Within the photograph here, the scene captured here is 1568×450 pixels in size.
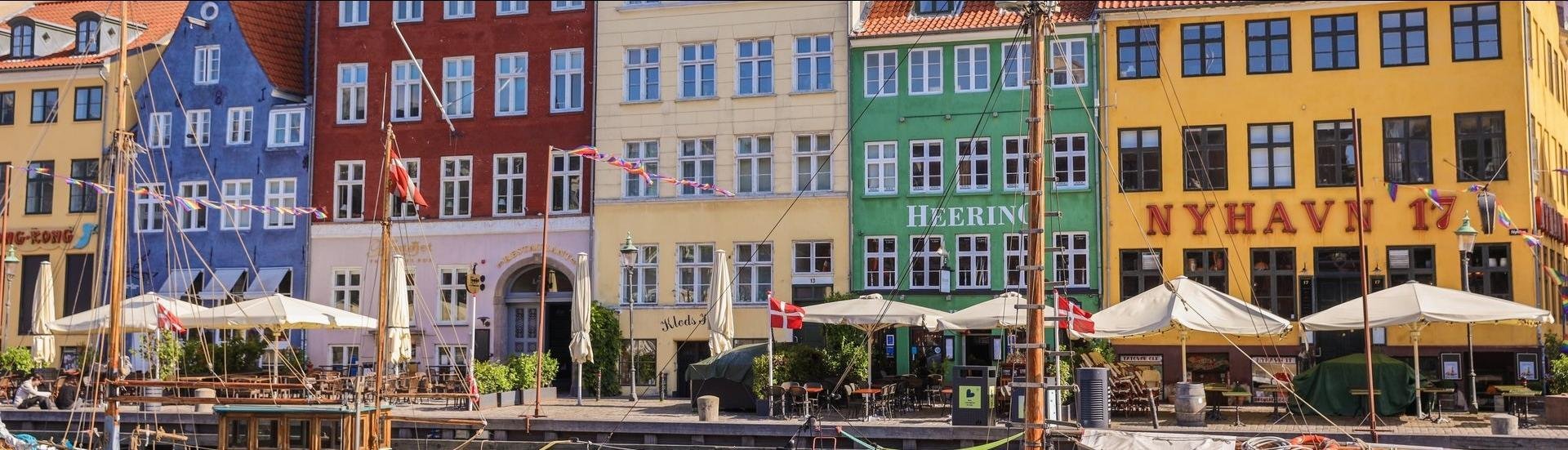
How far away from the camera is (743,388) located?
3172 centimetres

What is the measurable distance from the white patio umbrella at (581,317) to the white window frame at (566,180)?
23.5ft

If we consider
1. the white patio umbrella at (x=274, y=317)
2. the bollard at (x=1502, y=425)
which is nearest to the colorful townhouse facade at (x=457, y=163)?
the white patio umbrella at (x=274, y=317)

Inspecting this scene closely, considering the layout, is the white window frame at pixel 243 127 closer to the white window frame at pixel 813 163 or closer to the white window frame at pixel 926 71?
the white window frame at pixel 813 163

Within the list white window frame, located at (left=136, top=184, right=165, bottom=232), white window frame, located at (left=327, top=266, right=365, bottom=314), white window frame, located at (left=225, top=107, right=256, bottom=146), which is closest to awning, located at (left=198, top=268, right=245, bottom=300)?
white window frame, located at (left=136, top=184, right=165, bottom=232)

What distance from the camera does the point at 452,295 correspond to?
4244 cm

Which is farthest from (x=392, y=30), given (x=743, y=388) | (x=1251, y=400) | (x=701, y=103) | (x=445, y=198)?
(x=1251, y=400)

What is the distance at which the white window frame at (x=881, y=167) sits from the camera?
3922 centimetres

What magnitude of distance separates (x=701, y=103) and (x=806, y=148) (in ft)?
9.47

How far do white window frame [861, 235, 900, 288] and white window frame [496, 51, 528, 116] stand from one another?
9.83m

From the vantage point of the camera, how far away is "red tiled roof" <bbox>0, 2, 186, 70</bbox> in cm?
4619

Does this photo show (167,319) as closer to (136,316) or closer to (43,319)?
(136,316)

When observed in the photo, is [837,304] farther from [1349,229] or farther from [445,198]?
[445,198]

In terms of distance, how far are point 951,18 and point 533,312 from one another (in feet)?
42.3

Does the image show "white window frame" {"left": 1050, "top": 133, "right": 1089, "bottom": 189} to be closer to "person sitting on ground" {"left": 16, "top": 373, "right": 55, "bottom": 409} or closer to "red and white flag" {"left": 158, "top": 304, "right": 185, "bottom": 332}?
"red and white flag" {"left": 158, "top": 304, "right": 185, "bottom": 332}
